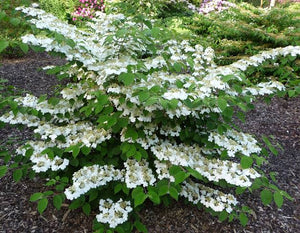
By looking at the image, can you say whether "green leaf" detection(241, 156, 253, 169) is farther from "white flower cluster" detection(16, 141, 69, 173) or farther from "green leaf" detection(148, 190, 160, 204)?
Answer: "white flower cluster" detection(16, 141, 69, 173)

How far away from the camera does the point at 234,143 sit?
167 cm

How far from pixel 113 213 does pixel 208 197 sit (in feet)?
1.99

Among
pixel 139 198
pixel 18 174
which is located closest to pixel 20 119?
pixel 18 174

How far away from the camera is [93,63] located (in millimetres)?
1601

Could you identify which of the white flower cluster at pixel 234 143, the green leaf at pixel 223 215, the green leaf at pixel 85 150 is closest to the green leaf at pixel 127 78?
the green leaf at pixel 85 150

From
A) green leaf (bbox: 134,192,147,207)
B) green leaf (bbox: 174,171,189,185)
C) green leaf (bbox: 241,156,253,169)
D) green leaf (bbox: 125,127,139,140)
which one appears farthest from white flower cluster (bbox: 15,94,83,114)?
green leaf (bbox: 241,156,253,169)

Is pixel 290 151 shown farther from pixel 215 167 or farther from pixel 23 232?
pixel 23 232

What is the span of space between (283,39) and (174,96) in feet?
11.1

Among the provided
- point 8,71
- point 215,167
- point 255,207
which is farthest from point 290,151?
point 8,71

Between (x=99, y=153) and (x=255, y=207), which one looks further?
(x=255, y=207)

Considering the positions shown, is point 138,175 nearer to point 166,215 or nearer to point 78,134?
point 78,134

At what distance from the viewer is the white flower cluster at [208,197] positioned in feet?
5.65

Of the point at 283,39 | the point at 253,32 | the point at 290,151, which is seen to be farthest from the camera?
the point at 253,32

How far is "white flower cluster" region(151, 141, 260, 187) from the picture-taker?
1542 millimetres
